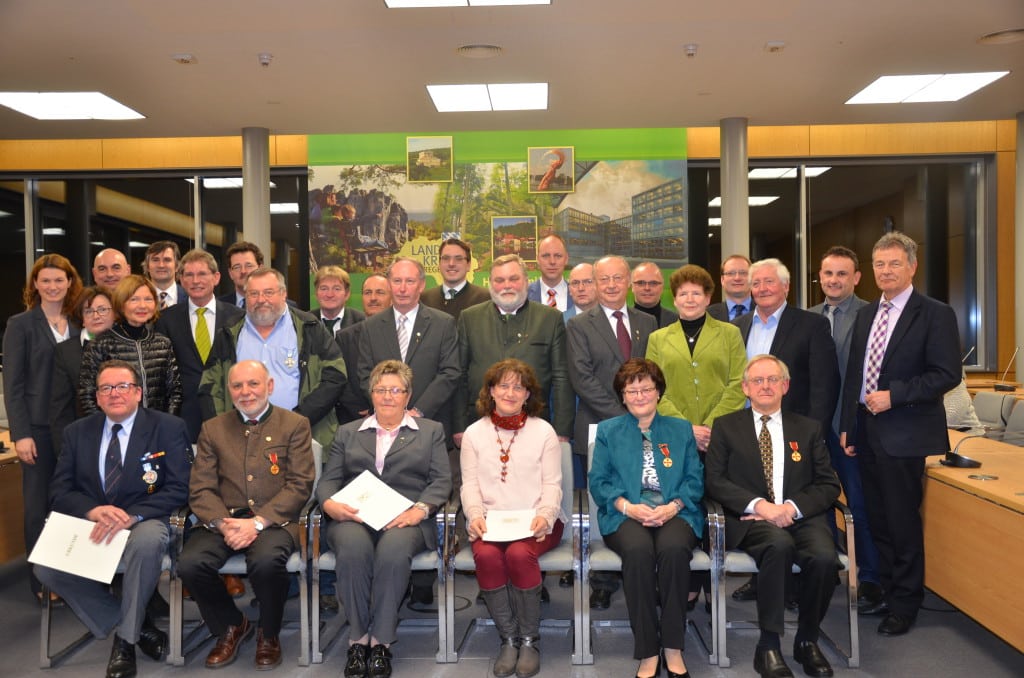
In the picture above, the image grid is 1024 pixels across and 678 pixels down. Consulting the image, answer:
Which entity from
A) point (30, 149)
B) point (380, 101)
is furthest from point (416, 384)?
point (30, 149)

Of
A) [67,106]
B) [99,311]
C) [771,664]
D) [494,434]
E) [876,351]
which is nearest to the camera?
[771,664]

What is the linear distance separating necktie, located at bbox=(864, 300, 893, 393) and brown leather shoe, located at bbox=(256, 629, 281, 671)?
→ 297cm

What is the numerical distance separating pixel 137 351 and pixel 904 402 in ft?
12.0

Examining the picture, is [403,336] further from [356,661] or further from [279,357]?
[356,661]

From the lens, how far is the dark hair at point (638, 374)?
147 inches

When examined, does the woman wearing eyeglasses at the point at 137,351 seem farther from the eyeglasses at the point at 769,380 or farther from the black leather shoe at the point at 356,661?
the eyeglasses at the point at 769,380

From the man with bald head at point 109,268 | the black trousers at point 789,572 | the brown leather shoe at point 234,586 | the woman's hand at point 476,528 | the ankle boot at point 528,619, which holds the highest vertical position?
the man with bald head at point 109,268

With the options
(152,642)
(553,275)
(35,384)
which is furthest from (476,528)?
(35,384)

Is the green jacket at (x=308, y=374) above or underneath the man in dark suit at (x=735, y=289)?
underneath

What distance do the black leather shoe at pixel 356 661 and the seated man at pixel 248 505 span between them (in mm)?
360

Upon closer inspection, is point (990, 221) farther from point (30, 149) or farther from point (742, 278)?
point (30, 149)

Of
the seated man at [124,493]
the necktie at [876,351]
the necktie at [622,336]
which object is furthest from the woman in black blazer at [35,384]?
the necktie at [876,351]

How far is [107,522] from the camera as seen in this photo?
11.9ft

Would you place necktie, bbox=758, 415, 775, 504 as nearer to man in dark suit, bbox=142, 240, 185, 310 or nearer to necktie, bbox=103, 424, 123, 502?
necktie, bbox=103, 424, 123, 502
